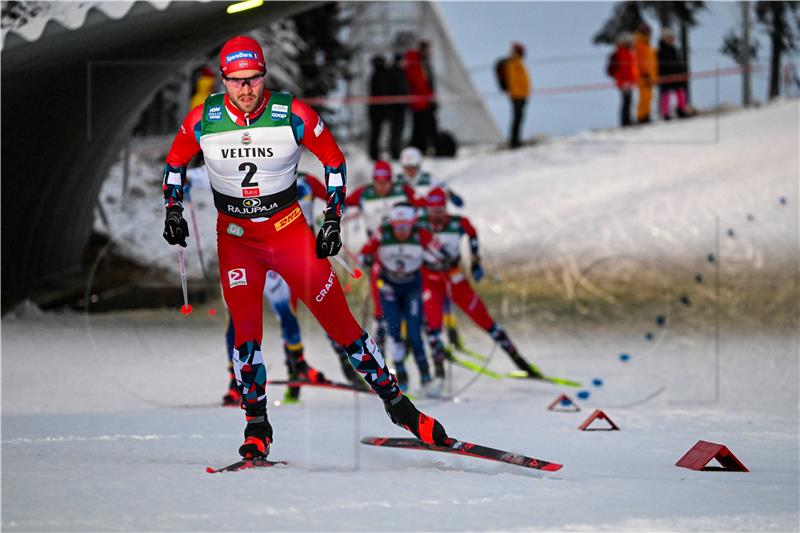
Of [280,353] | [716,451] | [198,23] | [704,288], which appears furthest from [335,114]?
[716,451]

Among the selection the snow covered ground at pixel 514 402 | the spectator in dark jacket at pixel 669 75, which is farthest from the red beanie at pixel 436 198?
the spectator in dark jacket at pixel 669 75

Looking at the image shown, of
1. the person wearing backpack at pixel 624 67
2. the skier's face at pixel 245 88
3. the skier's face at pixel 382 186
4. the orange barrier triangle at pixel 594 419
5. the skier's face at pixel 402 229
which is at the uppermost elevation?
the person wearing backpack at pixel 624 67

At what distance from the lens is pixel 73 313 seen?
1650 cm

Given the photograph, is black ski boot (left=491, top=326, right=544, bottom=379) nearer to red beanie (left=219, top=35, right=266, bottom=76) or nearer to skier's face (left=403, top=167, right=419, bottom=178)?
skier's face (left=403, top=167, right=419, bottom=178)

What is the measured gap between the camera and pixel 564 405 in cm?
1032

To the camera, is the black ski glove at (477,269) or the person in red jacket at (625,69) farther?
the person in red jacket at (625,69)

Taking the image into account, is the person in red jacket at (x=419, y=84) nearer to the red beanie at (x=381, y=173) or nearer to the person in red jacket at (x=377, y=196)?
the person in red jacket at (x=377, y=196)

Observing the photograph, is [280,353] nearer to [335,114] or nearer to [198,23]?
[198,23]

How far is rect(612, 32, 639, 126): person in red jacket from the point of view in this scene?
68.3 feet

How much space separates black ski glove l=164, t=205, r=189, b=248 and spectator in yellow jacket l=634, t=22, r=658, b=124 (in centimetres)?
1537

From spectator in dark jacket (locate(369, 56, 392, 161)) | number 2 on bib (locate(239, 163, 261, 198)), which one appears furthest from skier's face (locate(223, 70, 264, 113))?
spectator in dark jacket (locate(369, 56, 392, 161))

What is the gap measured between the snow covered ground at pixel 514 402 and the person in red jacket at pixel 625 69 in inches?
55.5

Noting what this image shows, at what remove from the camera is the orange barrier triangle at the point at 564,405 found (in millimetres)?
10109

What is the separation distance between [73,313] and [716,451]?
11.3 meters
